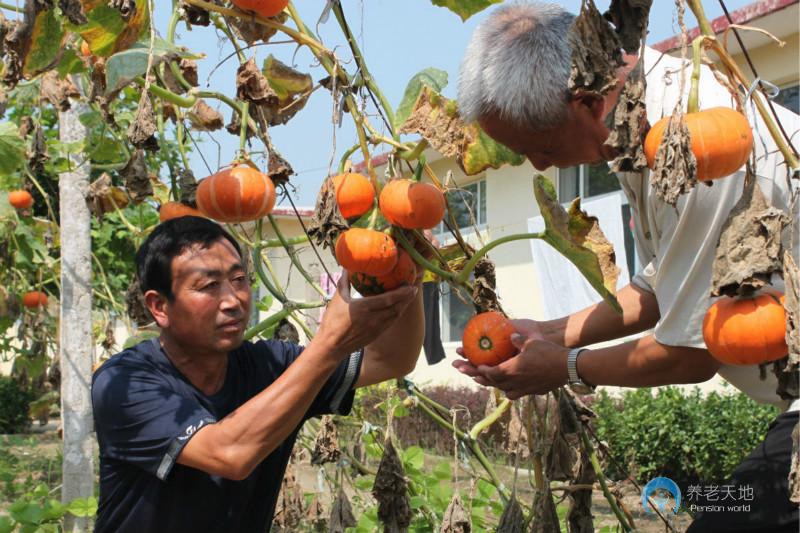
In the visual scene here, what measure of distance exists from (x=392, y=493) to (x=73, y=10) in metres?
1.59

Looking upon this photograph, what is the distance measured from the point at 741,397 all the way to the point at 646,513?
1.33m

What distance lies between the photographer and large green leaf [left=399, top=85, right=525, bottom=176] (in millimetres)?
2074

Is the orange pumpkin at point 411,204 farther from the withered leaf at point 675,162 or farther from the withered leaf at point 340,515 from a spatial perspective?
the withered leaf at point 340,515

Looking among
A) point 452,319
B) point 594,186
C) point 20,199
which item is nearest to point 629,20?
point 20,199

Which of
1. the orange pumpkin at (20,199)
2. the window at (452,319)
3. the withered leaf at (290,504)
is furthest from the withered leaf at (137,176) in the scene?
the window at (452,319)

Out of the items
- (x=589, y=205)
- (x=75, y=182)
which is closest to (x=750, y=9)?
(x=589, y=205)

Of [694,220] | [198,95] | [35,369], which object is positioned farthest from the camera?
[35,369]

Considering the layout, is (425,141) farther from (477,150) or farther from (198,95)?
(198,95)

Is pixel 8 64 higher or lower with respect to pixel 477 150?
higher

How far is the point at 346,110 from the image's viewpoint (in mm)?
1972

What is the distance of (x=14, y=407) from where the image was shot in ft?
43.9

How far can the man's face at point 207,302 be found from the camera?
2285 millimetres

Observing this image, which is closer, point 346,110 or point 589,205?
point 346,110

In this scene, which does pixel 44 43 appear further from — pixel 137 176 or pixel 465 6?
pixel 465 6
